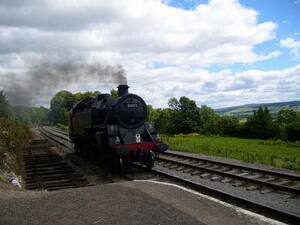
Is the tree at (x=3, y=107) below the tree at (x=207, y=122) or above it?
above

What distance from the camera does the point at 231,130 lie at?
225ft

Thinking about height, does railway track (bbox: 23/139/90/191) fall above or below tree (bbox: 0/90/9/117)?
below

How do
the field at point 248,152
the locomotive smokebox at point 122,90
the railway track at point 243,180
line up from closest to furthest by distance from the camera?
the railway track at point 243,180
the locomotive smokebox at point 122,90
the field at point 248,152

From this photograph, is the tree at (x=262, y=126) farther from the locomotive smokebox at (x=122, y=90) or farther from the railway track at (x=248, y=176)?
the locomotive smokebox at (x=122, y=90)

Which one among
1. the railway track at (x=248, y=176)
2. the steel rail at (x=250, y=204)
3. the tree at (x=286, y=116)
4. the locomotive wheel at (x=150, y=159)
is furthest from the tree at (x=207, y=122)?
the steel rail at (x=250, y=204)

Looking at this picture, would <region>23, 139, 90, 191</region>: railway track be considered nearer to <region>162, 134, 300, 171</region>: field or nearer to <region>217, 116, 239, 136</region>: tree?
<region>162, 134, 300, 171</region>: field

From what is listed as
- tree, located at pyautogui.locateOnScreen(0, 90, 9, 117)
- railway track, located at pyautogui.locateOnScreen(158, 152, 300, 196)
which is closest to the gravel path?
railway track, located at pyautogui.locateOnScreen(158, 152, 300, 196)

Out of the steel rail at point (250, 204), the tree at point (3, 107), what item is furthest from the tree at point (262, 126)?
the steel rail at point (250, 204)

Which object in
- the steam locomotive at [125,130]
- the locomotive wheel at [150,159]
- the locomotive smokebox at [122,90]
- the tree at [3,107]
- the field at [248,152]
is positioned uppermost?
the tree at [3,107]

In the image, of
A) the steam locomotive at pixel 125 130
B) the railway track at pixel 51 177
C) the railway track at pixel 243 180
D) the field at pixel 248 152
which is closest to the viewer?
the railway track at pixel 243 180

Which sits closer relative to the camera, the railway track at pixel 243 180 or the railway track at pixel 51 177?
the railway track at pixel 243 180

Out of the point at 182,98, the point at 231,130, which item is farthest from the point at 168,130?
the point at 231,130

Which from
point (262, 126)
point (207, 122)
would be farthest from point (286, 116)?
point (207, 122)

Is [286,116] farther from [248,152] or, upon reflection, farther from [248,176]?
[248,176]
